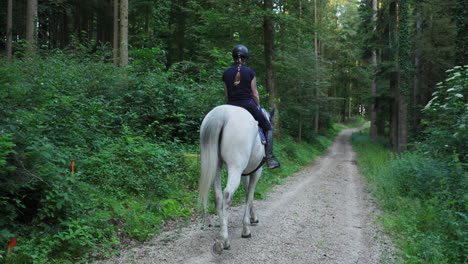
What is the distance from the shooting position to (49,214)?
378 cm

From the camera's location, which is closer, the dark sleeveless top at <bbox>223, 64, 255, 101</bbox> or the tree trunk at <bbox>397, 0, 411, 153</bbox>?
the dark sleeveless top at <bbox>223, 64, 255, 101</bbox>

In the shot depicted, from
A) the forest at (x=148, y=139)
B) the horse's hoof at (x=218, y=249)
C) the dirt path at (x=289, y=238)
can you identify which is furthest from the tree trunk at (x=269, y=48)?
the horse's hoof at (x=218, y=249)

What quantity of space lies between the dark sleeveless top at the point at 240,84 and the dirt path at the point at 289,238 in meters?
2.29

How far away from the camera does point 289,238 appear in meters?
4.97

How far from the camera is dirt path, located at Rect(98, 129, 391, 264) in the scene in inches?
162

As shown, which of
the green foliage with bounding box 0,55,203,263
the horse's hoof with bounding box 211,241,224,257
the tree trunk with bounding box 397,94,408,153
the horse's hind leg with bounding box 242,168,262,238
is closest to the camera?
the green foliage with bounding box 0,55,203,263

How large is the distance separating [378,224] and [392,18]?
16.2 m

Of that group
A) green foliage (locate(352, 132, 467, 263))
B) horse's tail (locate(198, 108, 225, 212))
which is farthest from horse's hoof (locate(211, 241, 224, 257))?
green foliage (locate(352, 132, 467, 263))

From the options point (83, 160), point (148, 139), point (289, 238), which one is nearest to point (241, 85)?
point (289, 238)

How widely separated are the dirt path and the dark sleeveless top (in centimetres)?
229

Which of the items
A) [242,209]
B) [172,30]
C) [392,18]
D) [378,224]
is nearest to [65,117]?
[242,209]

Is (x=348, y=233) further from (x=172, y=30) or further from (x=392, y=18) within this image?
(x=172, y=30)

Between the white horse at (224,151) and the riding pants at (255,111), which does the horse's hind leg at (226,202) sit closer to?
the white horse at (224,151)

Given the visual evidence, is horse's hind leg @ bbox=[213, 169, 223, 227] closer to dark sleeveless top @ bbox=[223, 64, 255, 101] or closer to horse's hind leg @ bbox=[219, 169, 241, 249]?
horse's hind leg @ bbox=[219, 169, 241, 249]
